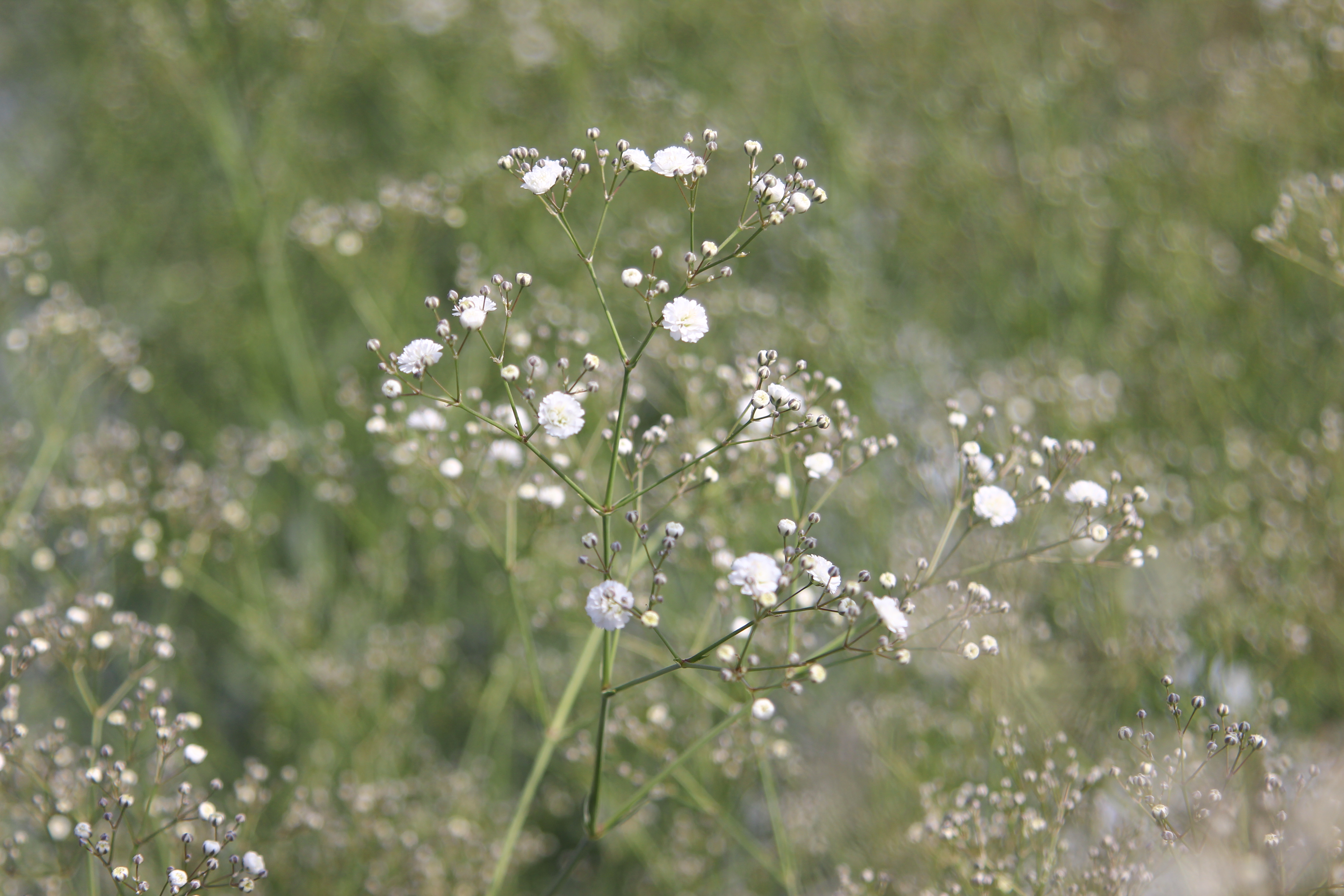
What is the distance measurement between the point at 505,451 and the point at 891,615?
139cm

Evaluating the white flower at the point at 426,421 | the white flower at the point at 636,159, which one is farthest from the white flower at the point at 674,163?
the white flower at the point at 426,421

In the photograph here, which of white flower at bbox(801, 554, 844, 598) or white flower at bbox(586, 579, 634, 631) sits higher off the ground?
white flower at bbox(801, 554, 844, 598)

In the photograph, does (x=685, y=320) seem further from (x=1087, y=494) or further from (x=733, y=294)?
(x=733, y=294)

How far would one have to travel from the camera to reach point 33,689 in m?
3.98

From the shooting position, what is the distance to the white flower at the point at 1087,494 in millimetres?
2100

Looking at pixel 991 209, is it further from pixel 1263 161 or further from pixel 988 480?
pixel 988 480

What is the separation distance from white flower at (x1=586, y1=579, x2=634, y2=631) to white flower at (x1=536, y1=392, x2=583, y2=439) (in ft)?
1.00

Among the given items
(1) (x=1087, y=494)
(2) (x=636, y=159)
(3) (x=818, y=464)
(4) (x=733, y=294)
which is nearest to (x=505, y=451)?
(3) (x=818, y=464)

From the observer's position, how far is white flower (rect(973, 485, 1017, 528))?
202cm

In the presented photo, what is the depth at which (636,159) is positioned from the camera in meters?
1.80

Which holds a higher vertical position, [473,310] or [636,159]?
[636,159]

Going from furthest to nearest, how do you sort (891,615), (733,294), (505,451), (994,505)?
(733,294)
(505,451)
(994,505)
(891,615)

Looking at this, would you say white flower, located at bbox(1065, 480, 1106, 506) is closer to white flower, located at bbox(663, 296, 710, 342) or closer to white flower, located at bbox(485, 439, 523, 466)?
white flower, located at bbox(663, 296, 710, 342)

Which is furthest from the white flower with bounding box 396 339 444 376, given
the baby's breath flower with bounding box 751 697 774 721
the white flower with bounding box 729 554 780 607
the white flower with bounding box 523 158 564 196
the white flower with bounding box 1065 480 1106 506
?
the white flower with bounding box 1065 480 1106 506
